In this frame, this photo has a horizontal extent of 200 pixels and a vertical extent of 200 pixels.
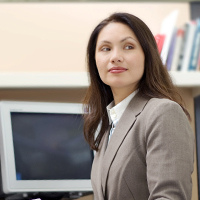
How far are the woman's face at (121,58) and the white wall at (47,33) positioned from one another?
934 mm

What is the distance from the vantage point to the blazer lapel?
1126 mm

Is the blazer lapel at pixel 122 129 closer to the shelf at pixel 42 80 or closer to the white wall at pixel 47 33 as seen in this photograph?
the shelf at pixel 42 80

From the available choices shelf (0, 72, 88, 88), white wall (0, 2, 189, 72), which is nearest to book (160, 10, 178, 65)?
white wall (0, 2, 189, 72)

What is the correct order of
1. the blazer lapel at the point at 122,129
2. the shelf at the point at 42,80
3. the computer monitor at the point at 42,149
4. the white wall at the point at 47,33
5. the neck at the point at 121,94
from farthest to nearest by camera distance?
the white wall at the point at 47,33, the shelf at the point at 42,80, the computer monitor at the point at 42,149, the neck at the point at 121,94, the blazer lapel at the point at 122,129

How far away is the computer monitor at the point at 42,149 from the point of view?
1649 mm

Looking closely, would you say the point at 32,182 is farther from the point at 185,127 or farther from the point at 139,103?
the point at 185,127

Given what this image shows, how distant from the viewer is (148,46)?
3.81 feet

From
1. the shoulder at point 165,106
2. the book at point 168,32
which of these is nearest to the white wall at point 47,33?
the book at point 168,32

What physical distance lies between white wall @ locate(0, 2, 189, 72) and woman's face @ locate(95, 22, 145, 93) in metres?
0.93

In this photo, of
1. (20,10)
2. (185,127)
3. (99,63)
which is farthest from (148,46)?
(20,10)

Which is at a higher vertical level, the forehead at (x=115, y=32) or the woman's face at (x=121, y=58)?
the forehead at (x=115, y=32)

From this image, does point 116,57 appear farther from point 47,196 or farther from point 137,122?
point 47,196

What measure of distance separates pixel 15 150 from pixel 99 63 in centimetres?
67

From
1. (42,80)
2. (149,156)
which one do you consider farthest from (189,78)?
(149,156)
